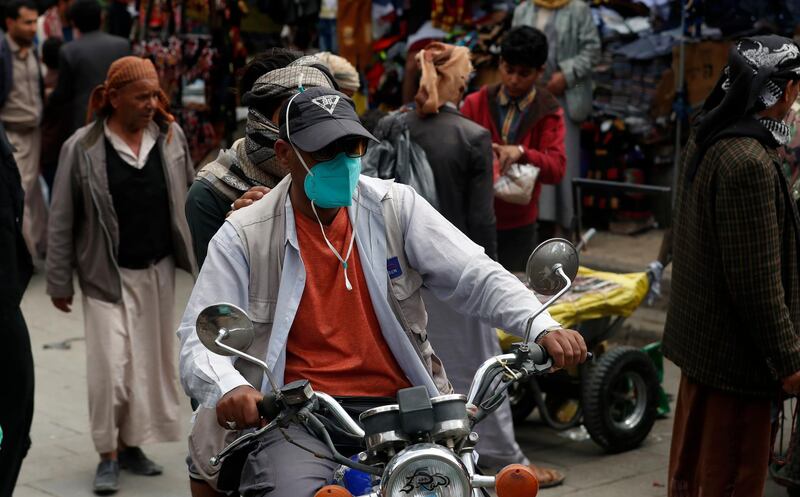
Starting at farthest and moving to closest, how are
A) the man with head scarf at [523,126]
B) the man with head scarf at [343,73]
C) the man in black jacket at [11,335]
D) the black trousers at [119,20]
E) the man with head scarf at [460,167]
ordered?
1. the black trousers at [119,20]
2. the man with head scarf at [523,126]
3. the man with head scarf at [460,167]
4. the man with head scarf at [343,73]
5. the man in black jacket at [11,335]

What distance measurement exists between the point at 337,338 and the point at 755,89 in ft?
6.21

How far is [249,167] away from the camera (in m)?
4.38

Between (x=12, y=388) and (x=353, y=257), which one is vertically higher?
(x=353, y=257)

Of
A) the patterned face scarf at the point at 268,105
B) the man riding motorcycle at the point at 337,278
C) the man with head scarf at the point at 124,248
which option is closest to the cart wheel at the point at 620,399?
the man with head scarf at the point at 124,248

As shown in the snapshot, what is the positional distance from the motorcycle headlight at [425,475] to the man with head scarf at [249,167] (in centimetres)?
167

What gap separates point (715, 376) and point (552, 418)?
7.55 feet

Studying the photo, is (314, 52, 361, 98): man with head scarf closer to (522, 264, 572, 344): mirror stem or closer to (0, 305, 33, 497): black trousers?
(0, 305, 33, 497): black trousers

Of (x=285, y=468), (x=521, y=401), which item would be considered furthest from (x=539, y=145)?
(x=285, y=468)

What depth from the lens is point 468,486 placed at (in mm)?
2791

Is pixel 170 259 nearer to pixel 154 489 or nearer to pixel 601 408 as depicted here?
pixel 154 489

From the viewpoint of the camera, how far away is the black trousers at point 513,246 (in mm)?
7473

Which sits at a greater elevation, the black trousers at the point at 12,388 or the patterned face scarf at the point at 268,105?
the patterned face scarf at the point at 268,105

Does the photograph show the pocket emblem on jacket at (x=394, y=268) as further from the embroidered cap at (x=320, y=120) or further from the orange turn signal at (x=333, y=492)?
the orange turn signal at (x=333, y=492)

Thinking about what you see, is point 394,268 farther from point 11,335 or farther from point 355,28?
point 355,28
